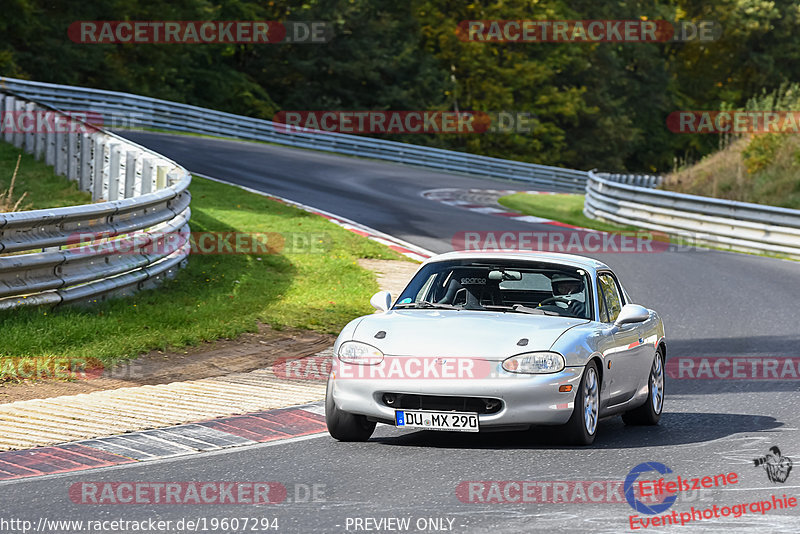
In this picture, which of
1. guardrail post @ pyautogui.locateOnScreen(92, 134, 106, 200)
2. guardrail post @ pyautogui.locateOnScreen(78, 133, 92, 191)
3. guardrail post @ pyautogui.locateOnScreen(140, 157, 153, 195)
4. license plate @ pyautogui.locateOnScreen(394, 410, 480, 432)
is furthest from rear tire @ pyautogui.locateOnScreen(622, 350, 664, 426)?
guardrail post @ pyautogui.locateOnScreen(78, 133, 92, 191)

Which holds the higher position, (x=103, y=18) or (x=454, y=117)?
(x=103, y=18)

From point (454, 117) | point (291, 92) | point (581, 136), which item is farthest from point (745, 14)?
point (291, 92)

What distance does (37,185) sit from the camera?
20.7 metres

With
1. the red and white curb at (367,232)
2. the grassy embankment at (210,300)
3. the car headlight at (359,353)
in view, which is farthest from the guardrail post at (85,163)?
the car headlight at (359,353)

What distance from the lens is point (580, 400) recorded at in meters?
8.05

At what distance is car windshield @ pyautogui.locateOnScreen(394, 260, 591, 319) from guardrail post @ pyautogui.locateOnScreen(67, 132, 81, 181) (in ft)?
42.2

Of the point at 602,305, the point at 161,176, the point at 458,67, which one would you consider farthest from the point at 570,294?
the point at 458,67

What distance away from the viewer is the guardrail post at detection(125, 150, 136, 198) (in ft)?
61.2

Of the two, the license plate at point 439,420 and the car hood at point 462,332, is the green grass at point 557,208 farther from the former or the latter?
the license plate at point 439,420

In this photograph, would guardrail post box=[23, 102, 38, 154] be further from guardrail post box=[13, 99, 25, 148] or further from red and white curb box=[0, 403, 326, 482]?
red and white curb box=[0, 403, 326, 482]

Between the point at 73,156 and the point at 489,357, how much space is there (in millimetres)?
14693

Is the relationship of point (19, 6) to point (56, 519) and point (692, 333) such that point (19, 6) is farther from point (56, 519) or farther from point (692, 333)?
point (56, 519)

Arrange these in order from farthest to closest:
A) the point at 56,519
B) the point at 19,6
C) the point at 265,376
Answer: the point at 19,6
the point at 265,376
the point at 56,519

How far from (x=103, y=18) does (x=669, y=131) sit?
3862 centimetres
